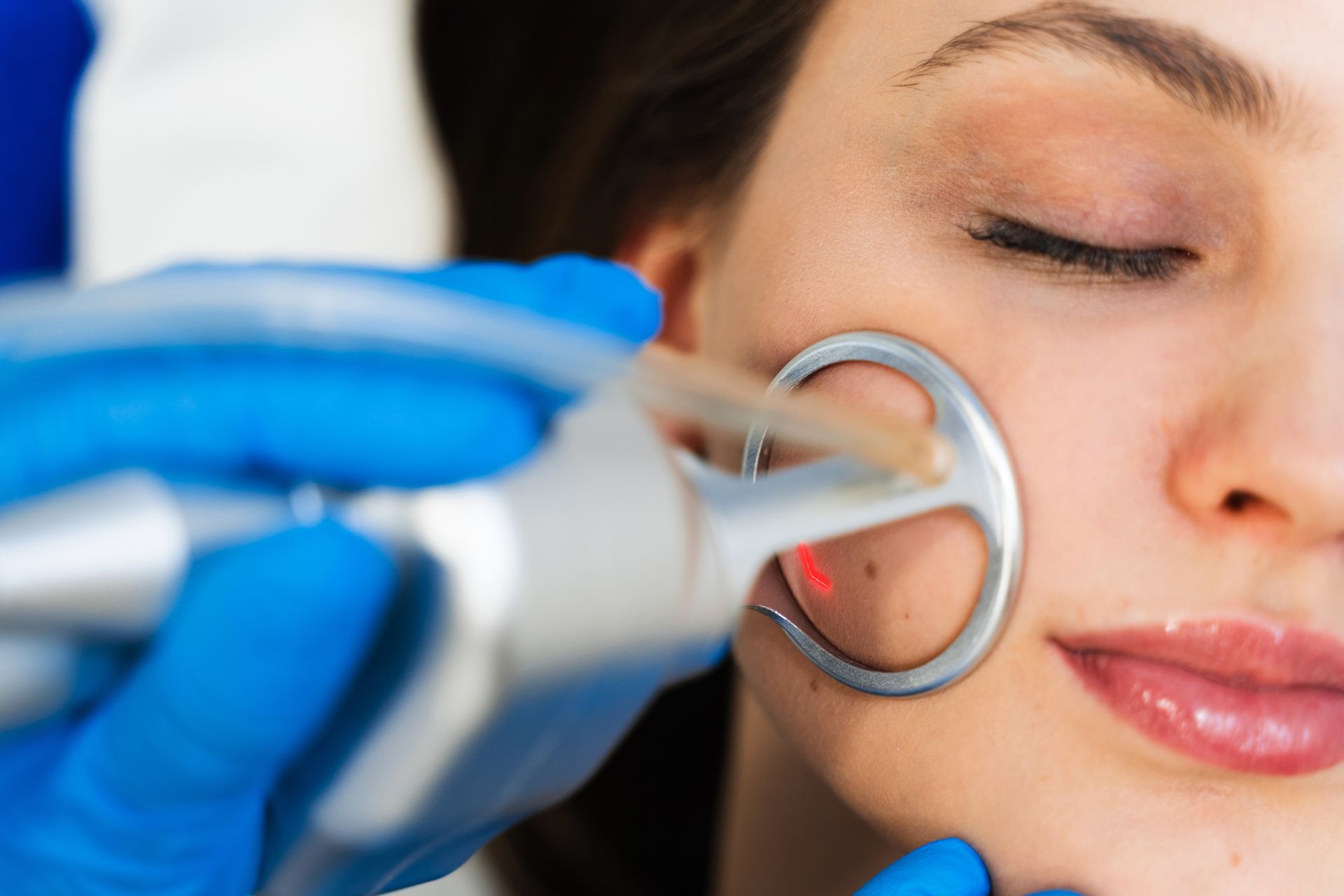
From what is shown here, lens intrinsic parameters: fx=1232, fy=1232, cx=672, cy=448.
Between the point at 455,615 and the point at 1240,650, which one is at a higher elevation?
the point at 455,615

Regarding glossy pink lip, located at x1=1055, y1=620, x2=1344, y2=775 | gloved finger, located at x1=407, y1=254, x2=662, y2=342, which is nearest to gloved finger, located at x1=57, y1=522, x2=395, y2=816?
gloved finger, located at x1=407, y1=254, x2=662, y2=342

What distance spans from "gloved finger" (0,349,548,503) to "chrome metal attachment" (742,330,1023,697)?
254 mm

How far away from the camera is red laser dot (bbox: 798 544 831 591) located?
0.85 metres

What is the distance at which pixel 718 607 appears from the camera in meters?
0.61

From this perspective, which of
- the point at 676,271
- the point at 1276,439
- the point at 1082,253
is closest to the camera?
the point at 1276,439

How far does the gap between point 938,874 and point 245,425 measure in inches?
19.2

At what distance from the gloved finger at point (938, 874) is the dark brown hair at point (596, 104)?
55 centimetres

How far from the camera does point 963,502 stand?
2.52 ft

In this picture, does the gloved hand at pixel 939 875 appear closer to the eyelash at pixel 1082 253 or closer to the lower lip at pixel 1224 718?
the lower lip at pixel 1224 718

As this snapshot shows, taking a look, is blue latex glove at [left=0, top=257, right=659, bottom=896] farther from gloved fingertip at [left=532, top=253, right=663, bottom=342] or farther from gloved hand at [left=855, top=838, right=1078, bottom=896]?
gloved hand at [left=855, top=838, right=1078, bottom=896]

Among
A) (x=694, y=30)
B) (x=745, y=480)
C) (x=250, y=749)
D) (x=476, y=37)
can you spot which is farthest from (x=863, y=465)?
(x=476, y=37)

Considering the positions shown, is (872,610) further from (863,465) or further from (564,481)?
(564,481)

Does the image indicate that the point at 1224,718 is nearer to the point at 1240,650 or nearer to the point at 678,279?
the point at 1240,650

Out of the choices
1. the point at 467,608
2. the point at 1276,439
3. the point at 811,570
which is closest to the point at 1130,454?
the point at 1276,439
